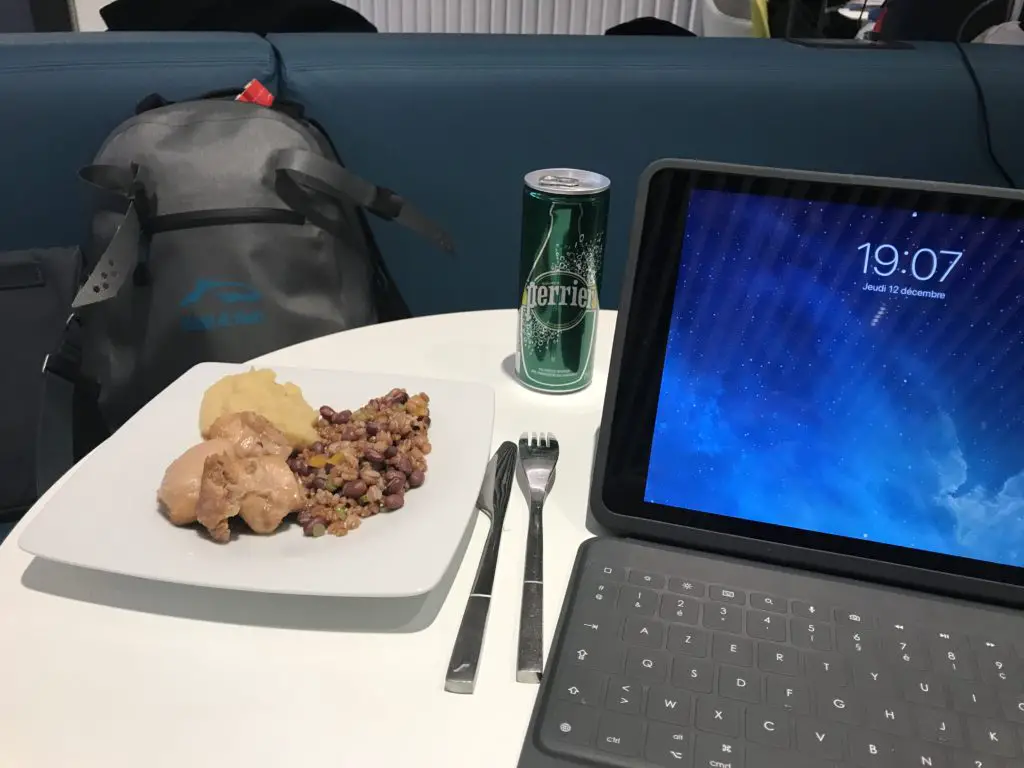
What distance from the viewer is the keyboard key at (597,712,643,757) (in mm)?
392

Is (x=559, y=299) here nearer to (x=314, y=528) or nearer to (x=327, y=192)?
(x=314, y=528)

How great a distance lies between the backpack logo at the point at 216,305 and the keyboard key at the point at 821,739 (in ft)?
2.82

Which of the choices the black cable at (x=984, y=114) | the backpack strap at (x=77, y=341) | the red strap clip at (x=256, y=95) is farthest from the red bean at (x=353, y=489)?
the black cable at (x=984, y=114)

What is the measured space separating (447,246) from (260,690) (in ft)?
2.47

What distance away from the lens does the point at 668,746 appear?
39 centimetres

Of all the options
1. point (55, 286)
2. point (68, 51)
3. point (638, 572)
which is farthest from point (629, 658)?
point (68, 51)

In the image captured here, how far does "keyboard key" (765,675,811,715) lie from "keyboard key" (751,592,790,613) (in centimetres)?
5

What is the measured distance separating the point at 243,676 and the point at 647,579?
0.25 m

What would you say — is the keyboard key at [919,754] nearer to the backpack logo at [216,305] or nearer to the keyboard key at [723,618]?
the keyboard key at [723,618]

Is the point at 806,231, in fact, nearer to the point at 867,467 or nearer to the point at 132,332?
the point at 867,467

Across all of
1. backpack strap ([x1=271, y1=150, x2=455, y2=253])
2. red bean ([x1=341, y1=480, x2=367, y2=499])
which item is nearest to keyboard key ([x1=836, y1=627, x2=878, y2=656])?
red bean ([x1=341, y1=480, x2=367, y2=499])

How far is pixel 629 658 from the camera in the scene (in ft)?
1.44

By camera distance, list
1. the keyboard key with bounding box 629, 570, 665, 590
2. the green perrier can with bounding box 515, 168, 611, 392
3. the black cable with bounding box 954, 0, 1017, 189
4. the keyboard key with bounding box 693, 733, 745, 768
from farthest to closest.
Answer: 1. the black cable with bounding box 954, 0, 1017, 189
2. the green perrier can with bounding box 515, 168, 611, 392
3. the keyboard key with bounding box 629, 570, 665, 590
4. the keyboard key with bounding box 693, 733, 745, 768

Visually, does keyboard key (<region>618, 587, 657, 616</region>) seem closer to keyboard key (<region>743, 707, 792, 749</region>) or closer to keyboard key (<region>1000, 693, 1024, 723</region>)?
keyboard key (<region>743, 707, 792, 749</region>)
